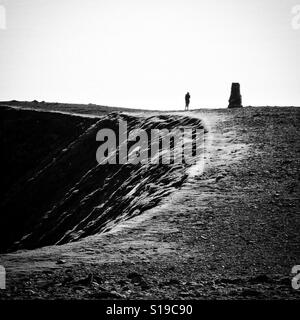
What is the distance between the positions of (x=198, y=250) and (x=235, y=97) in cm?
2203

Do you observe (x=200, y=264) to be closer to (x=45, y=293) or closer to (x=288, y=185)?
(x=45, y=293)

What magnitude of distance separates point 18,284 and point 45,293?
2.11ft

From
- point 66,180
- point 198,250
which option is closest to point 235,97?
point 66,180

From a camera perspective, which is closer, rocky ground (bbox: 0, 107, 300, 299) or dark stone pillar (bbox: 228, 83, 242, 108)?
rocky ground (bbox: 0, 107, 300, 299)

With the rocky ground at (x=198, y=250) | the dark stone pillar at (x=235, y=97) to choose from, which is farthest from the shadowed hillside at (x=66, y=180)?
the dark stone pillar at (x=235, y=97)

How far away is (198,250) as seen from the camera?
21.7 feet

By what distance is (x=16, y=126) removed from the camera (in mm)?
31156

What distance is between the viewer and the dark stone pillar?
86.0 feet

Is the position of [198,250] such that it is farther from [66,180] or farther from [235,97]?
[235,97]

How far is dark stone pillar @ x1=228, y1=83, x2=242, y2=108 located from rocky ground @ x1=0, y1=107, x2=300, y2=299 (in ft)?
50.6

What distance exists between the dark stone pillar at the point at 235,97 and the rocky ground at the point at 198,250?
15433mm

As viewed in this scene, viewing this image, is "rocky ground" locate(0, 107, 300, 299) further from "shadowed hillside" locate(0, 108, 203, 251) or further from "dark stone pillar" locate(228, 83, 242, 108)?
"dark stone pillar" locate(228, 83, 242, 108)

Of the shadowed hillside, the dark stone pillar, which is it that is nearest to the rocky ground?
the shadowed hillside
